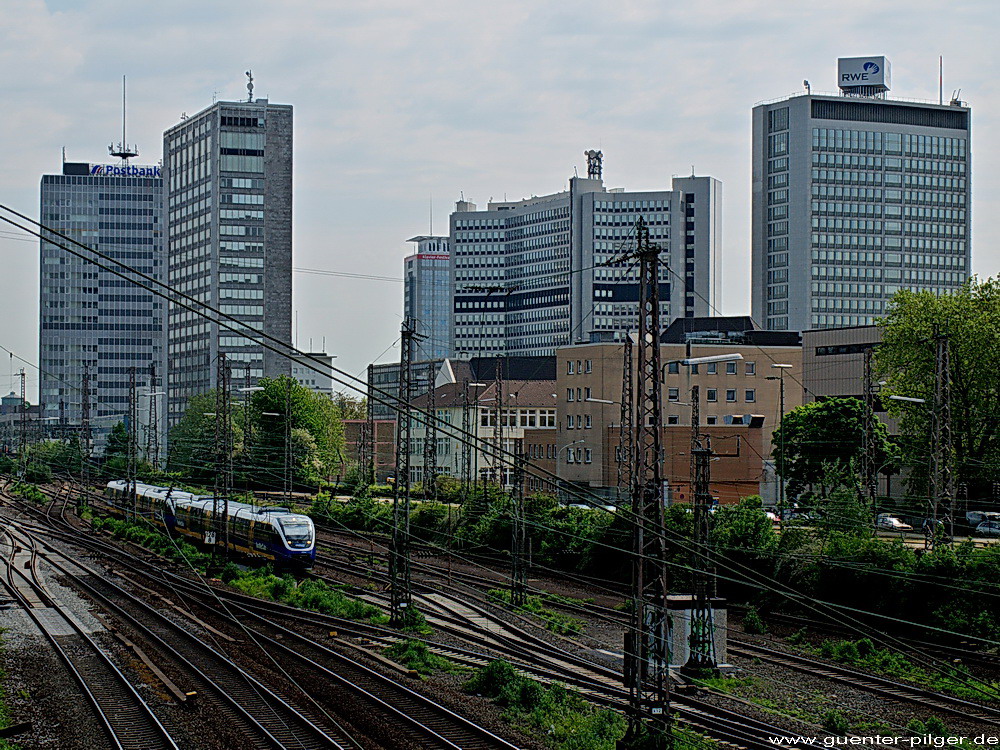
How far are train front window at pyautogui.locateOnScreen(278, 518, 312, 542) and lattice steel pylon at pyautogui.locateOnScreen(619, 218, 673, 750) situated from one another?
81.0 feet

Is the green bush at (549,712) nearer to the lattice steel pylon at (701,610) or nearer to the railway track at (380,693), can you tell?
the railway track at (380,693)

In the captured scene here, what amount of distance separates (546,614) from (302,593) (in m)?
8.62

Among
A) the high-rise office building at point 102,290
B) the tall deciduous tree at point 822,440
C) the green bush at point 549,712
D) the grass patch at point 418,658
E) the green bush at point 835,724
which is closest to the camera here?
the green bush at point 549,712

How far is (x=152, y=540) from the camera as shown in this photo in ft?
180

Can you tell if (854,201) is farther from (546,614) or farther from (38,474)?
(546,614)

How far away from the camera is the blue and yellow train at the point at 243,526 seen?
4397 cm

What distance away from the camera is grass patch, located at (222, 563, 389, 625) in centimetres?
3562

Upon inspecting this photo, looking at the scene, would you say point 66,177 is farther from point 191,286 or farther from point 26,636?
point 26,636

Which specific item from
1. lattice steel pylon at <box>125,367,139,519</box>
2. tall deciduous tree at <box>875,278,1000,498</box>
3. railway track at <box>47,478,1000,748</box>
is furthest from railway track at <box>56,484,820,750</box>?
tall deciduous tree at <box>875,278,1000,498</box>

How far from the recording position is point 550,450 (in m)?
85.6

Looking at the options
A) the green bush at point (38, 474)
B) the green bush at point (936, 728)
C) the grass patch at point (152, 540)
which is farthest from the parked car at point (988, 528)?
the green bush at point (38, 474)

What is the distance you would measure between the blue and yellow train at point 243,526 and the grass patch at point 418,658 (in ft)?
49.5

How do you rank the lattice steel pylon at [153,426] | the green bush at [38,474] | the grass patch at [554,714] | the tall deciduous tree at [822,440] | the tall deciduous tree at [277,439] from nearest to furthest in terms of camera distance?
the grass patch at [554,714], the tall deciduous tree at [822,440], the lattice steel pylon at [153,426], the tall deciduous tree at [277,439], the green bush at [38,474]

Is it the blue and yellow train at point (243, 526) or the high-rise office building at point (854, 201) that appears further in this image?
the high-rise office building at point (854, 201)
